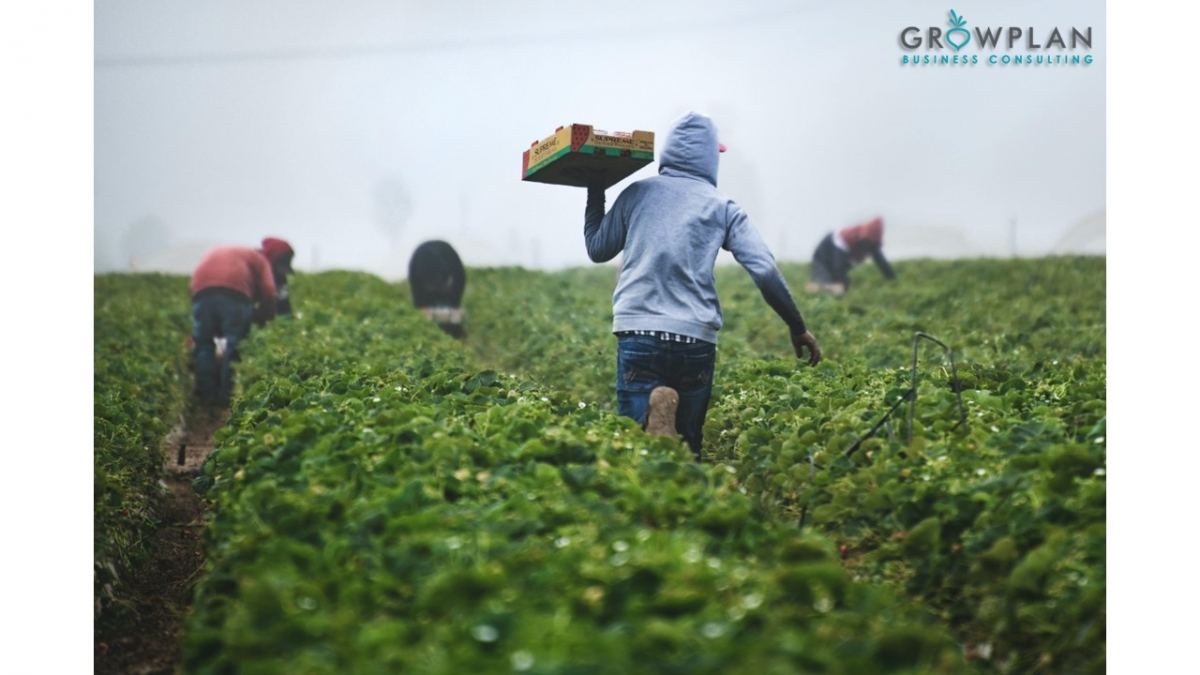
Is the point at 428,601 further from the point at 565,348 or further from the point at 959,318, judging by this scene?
the point at 959,318

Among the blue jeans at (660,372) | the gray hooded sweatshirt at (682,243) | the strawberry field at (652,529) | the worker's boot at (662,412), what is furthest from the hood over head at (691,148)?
the strawberry field at (652,529)

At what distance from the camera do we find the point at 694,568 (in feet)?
7.48

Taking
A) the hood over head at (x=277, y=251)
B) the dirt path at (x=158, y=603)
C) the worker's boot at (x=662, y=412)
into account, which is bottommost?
the dirt path at (x=158, y=603)

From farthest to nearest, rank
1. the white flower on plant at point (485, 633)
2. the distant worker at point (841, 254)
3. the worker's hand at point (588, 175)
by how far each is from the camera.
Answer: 1. the distant worker at point (841, 254)
2. the worker's hand at point (588, 175)
3. the white flower on plant at point (485, 633)

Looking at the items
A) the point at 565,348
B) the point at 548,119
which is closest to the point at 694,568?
the point at 548,119

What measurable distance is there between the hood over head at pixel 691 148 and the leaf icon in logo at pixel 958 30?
1.95m

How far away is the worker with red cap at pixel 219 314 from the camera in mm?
8086

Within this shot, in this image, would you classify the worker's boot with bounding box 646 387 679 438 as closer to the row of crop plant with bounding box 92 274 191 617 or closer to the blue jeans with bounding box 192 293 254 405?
the row of crop plant with bounding box 92 274 191 617

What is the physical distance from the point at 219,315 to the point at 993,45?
5824 mm

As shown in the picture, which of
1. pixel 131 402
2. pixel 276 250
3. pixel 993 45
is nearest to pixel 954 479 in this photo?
pixel 993 45

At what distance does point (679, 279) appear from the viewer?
4.21 metres

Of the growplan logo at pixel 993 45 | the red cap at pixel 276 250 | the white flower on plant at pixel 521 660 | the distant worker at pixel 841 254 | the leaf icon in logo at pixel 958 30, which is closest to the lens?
the white flower on plant at pixel 521 660

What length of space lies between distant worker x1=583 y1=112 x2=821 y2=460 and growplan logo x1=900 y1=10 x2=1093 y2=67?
1.93 metres

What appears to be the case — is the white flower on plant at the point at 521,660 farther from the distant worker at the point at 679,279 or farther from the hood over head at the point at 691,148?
the hood over head at the point at 691,148
